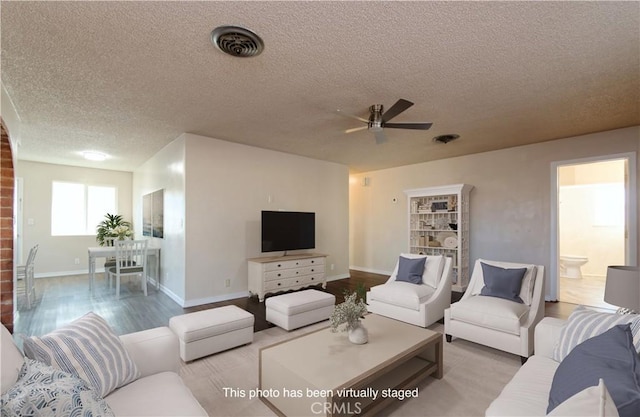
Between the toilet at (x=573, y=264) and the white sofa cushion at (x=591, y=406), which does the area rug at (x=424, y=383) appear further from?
the toilet at (x=573, y=264)

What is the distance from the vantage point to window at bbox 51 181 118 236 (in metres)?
6.81

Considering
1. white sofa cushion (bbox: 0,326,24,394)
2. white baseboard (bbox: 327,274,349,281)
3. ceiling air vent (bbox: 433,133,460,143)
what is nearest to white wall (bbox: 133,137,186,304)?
white baseboard (bbox: 327,274,349,281)

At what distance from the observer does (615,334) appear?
1.38 meters

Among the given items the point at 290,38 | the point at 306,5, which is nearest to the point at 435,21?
the point at 306,5

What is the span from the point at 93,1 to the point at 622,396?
9.90 feet

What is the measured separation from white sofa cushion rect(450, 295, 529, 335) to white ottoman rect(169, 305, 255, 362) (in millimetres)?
2170

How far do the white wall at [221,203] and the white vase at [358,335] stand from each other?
3033mm

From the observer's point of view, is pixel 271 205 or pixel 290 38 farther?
pixel 271 205

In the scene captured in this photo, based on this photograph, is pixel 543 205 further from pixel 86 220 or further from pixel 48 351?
pixel 86 220

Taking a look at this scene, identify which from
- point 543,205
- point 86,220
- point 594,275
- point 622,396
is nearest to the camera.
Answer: point 622,396

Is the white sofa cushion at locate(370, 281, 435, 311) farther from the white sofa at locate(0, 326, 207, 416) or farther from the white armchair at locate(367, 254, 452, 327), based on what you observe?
the white sofa at locate(0, 326, 207, 416)

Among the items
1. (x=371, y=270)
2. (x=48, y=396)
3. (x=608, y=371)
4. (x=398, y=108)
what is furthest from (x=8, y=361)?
(x=371, y=270)

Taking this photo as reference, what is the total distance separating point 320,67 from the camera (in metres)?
A: 2.45

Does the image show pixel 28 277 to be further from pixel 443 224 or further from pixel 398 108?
pixel 443 224
